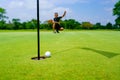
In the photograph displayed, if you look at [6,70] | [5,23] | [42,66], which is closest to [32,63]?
[42,66]

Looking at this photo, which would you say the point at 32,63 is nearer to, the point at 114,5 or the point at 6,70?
the point at 6,70

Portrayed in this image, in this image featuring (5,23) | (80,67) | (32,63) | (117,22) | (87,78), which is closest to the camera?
(87,78)

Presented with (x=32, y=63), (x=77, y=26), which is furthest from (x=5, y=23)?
(x=32, y=63)

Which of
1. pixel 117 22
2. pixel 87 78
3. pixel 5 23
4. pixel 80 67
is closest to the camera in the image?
pixel 87 78

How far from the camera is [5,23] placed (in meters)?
119

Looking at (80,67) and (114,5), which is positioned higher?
(114,5)

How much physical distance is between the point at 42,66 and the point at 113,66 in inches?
99.7

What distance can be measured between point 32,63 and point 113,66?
3.00 meters

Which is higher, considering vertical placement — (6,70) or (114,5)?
(114,5)

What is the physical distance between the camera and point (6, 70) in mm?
7613

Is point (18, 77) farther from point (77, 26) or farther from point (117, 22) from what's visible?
point (77, 26)

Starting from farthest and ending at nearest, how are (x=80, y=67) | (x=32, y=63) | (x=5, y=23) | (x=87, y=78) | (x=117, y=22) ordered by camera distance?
(x=5, y=23)
(x=117, y=22)
(x=32, y=63)
(x=80, y=67)
(x=87, y=78)

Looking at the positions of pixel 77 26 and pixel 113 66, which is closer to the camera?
pixel 113 66

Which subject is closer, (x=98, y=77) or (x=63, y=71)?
(x=98, y=77)
